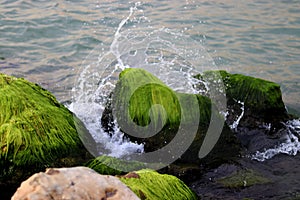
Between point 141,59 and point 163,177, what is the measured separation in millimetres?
5070

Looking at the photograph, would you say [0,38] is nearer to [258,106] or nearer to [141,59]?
[141,59]

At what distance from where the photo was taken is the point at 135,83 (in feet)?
21.3

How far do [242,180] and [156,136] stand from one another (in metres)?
1.20

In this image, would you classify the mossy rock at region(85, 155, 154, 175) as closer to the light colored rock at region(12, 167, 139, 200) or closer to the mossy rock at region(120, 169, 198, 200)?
the mossy rock at region(120, 169, 198, 200)

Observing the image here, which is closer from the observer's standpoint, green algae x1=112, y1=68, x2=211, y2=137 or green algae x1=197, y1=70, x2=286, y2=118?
green algae x1=112, y1=68, x2=211, y2=137

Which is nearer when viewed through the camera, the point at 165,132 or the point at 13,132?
the point at 13,132

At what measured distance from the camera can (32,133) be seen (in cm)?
538

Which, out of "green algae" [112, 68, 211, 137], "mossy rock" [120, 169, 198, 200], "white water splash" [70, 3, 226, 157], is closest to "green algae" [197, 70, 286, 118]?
"white water splash" [70, 3, 226, 157]

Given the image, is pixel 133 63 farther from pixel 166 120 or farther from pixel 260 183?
pixel 260 183

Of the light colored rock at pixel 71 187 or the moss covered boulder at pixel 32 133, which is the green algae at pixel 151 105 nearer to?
the moss covered boulder at pixel 32 133

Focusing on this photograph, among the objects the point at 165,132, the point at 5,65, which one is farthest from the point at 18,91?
the point at 5,65

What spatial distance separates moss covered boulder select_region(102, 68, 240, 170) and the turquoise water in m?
2.42

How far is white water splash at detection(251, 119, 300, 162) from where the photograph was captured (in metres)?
6.35

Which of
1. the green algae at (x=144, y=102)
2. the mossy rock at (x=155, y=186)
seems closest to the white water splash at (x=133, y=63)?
the green algae at (x=144, y=102)
